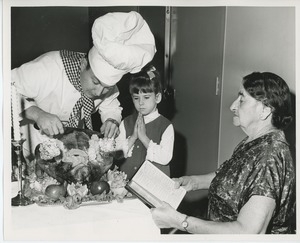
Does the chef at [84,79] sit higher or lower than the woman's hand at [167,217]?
higher

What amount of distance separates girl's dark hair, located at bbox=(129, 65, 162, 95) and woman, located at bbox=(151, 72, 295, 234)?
7.4 inches

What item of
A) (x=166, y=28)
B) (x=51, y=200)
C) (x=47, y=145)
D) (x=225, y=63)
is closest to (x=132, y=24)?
(x=166, y=28)

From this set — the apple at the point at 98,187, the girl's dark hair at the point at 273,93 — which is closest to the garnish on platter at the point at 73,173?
the apple at the point at 98,187

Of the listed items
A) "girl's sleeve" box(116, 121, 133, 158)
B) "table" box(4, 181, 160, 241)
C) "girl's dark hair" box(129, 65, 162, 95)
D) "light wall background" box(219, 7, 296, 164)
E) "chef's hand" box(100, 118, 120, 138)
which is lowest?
"table" box(4, 181, 160, 241)

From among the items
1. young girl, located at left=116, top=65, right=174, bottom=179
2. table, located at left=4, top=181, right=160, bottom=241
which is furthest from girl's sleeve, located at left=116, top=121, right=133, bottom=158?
table, located at left=4, top=181, right=160, bottom=241

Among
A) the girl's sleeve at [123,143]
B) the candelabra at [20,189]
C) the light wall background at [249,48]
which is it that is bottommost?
the candelabra at [20,189]

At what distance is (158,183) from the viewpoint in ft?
2.85

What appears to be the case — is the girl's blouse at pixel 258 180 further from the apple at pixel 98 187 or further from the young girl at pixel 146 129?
the apple at pixel 98 187

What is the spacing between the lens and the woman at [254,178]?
0.80m

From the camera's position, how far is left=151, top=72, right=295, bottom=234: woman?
2.62 feet

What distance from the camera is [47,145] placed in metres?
0.81

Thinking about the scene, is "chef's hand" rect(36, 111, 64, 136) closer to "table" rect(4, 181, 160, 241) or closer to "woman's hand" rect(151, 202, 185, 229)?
"table" rect(4, 181, 160, 241)

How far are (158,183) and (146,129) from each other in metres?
0.13

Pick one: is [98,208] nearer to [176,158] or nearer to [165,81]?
[176,158]
